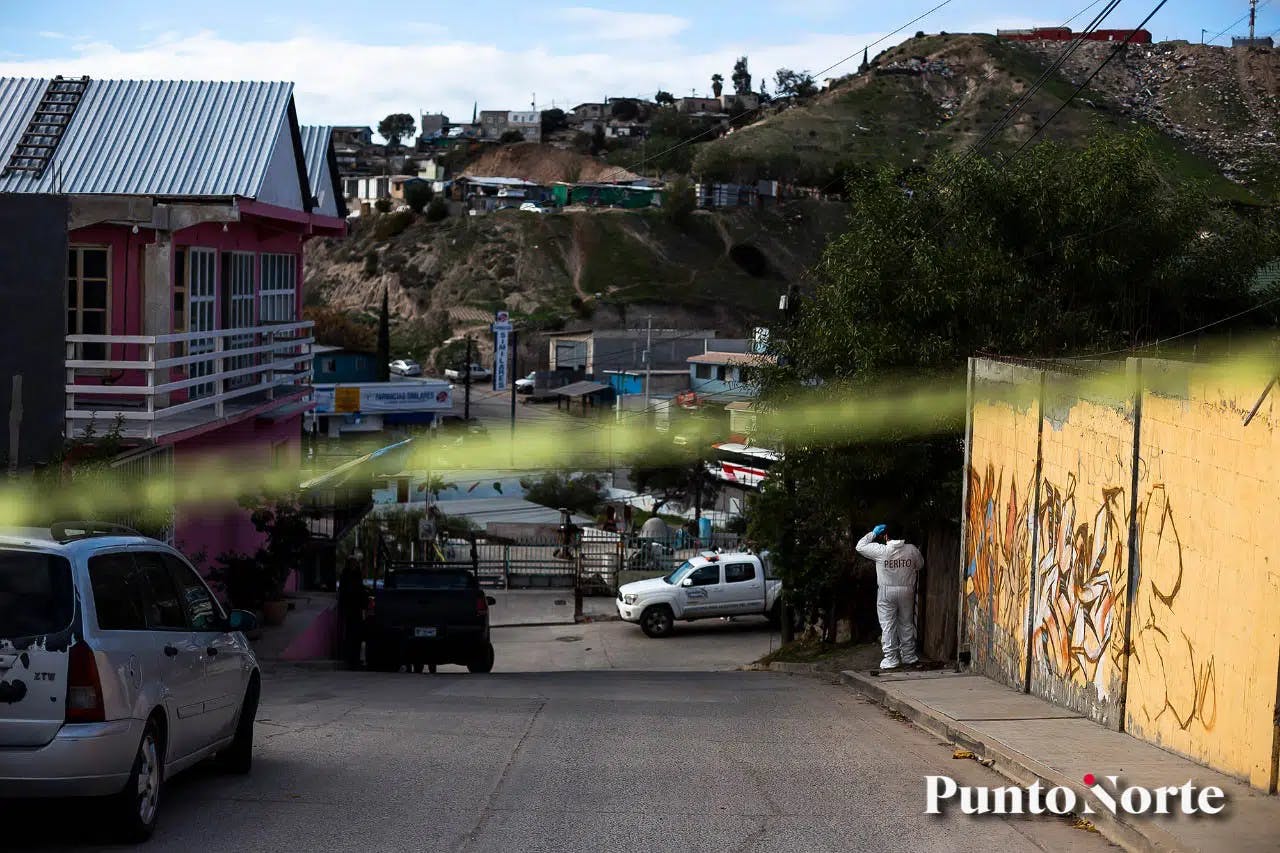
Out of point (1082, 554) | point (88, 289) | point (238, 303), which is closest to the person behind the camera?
point (1082, 554)

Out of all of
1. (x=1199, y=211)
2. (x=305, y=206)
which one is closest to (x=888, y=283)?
(x=1199, y=211)

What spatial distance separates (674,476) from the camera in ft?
211

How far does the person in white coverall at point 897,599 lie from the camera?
17.1m

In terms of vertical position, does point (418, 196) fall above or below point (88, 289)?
above

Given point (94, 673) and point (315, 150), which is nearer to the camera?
point (94, 673)

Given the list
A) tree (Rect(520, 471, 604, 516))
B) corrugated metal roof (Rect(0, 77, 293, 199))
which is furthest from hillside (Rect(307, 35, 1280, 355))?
corrugated metal roof (Rect(0, 77, 293, 199))

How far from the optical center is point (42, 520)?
1502 cm

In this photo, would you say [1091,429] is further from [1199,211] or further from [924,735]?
[1199,211]

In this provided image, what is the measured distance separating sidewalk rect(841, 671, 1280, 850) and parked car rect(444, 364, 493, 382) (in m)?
82.6

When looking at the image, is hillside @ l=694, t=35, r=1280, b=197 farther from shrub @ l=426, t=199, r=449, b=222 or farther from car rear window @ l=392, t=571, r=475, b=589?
car rear window @ l=392, t=571, r=475, b=589

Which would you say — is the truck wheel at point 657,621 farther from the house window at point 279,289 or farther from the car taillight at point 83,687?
the car taillight at point 83,687

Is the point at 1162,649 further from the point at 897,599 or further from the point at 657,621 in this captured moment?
the point at 657,621

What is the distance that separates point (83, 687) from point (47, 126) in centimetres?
1928

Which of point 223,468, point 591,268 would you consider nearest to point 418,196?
A: point 591,268
